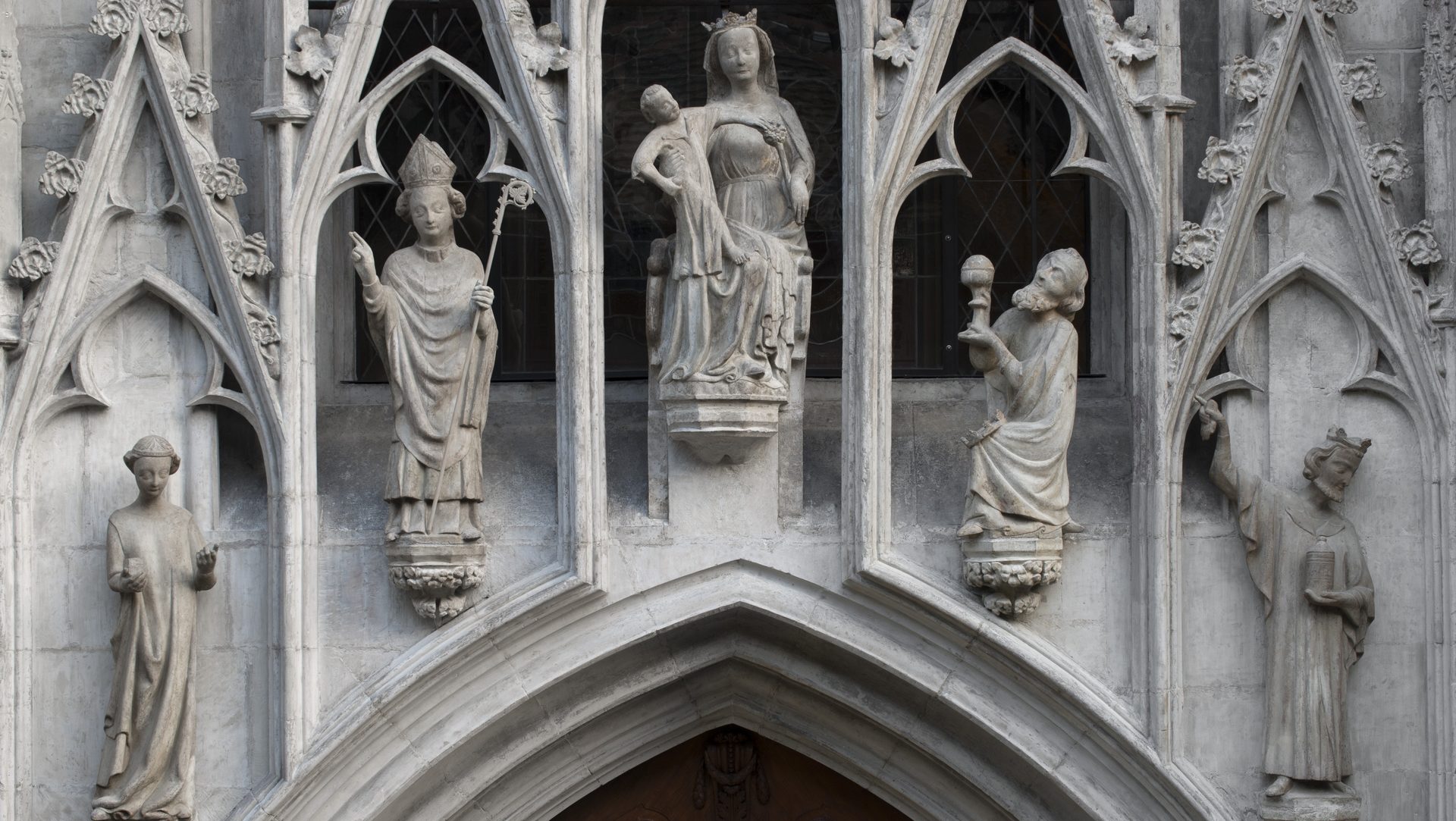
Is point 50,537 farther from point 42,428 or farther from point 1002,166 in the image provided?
point 1002,166

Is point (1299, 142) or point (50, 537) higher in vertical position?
point (1299, 142)

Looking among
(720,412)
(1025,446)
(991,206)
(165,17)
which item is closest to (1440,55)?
(991,206)

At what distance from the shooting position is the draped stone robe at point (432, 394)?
11320 mm

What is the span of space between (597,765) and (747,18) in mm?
3288

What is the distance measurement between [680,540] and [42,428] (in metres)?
2.71

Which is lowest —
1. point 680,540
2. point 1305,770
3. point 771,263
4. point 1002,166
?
point 1305,770

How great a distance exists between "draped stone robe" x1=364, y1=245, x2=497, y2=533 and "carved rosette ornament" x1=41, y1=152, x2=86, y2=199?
1313mm

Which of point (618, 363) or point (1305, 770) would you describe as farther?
point (618, 363)

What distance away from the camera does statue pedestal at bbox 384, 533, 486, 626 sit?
37.1ft

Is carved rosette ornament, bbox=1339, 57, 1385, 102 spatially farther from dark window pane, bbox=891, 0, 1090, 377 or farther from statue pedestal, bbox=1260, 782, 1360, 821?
statue pedestal, bbox=1260, 782, 1360, 821

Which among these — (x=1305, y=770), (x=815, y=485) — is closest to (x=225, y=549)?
(x=815, y=485)

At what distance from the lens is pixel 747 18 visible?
37.3 ft

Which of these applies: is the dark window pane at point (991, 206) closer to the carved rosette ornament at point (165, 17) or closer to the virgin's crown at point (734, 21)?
the virgin's crown at point (734, 21)

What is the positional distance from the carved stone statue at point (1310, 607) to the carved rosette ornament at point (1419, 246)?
758 millimetres
